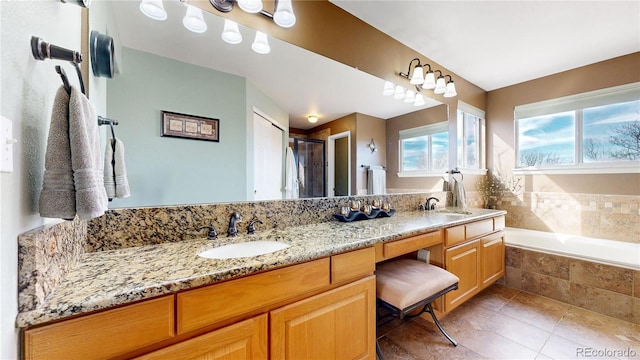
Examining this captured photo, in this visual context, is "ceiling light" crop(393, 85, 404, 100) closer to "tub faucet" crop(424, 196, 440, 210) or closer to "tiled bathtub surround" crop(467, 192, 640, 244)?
"tub faucet" crop(424, 196, 440, 210)

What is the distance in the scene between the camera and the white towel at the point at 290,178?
157 cm

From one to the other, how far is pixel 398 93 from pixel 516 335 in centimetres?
216

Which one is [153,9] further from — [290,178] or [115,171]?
[290,178]

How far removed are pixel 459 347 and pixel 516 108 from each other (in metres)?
3.08

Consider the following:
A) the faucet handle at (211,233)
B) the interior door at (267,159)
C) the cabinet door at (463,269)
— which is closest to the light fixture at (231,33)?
the interior door at (267,159)

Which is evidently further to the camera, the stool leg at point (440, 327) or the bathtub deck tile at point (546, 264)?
the bathtub deck tile at point (546, 264)

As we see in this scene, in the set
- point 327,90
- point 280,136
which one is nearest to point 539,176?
point 327,90

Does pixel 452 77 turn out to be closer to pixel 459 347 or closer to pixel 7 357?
pixel 459 347

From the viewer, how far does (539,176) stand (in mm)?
2967

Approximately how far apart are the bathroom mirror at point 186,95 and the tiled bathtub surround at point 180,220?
0.05 metres

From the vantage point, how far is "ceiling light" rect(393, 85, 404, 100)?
88.7 inches

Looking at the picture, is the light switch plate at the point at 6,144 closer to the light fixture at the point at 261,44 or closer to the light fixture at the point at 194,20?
the light fixture at the point at 194,20

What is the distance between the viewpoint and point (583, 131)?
2684 millimetres

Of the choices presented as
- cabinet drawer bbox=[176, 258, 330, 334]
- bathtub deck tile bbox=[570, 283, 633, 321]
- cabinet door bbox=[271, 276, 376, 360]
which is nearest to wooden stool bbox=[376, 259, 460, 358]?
cabinet door bbox=[271, 276, 376, 360]
